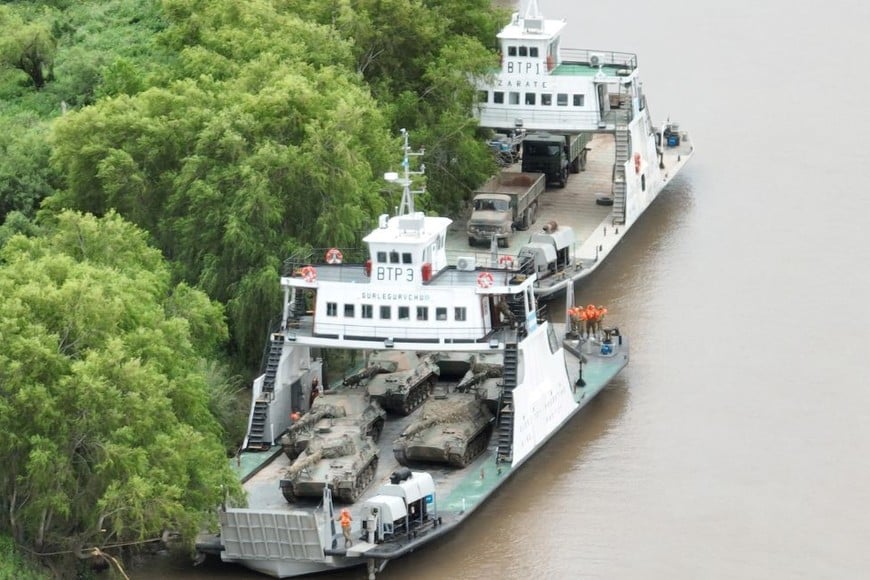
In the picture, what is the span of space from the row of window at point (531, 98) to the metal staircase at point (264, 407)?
72.7 ft

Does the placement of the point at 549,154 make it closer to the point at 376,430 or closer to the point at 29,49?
the point at 29,49

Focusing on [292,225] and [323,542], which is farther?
[292,225]

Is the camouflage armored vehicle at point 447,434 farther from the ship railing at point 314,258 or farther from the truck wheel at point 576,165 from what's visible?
the truck wheel at point 576,165

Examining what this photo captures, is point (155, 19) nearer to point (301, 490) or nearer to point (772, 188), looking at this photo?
point (772, 188)

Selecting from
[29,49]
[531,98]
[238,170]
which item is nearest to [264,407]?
[238,170]

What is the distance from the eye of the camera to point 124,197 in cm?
6444

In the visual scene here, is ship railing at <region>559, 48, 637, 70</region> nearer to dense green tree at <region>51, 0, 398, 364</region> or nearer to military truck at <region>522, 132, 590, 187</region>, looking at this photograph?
military truck at <region>522, 132, 590, 187</region>

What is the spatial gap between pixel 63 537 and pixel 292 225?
15.7 metres

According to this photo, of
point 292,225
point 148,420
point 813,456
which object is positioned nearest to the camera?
point 148,420

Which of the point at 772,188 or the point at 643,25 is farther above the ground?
the point at 643,25

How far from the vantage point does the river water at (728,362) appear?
54.6 metres

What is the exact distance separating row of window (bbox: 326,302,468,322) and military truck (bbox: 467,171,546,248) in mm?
14024

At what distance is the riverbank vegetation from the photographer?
49.3 meters

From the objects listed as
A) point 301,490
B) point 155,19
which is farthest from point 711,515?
point 155,19
